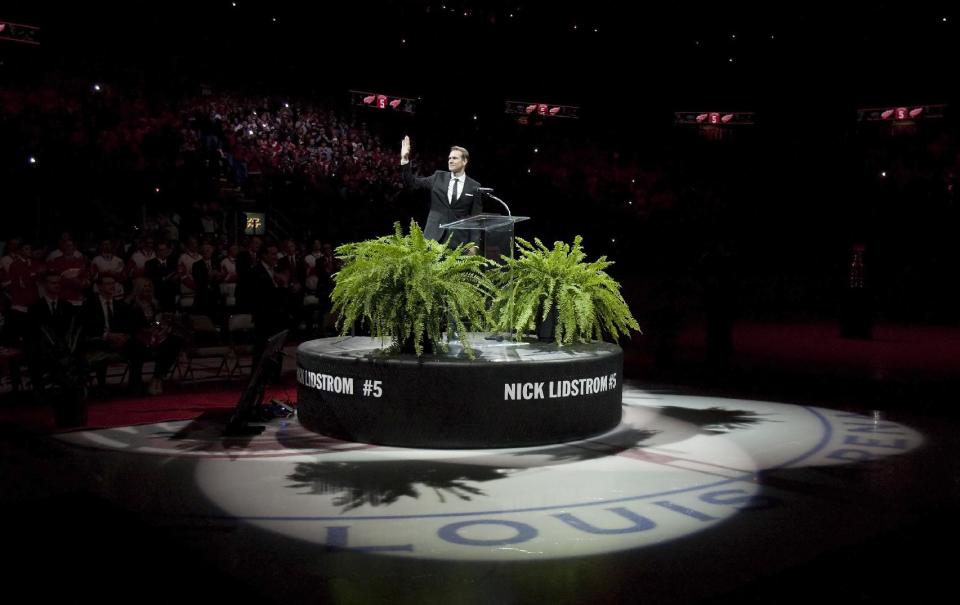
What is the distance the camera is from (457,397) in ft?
16.9

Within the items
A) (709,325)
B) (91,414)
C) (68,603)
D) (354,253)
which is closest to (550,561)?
(68,603)

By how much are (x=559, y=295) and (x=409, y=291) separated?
1.27 metres

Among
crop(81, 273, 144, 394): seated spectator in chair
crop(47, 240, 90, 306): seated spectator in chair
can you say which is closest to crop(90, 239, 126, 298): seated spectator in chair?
crop(47, 240, 90, 306): seated spectator in chair

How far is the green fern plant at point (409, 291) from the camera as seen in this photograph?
Result: 17.4 feet

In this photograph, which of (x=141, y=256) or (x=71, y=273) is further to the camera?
(x=141, y=256)

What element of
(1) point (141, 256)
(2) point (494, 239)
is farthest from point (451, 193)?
(1) point (141, 256)

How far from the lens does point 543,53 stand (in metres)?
22.7

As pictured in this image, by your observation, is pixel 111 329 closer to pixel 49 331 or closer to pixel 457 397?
pixel 49 331

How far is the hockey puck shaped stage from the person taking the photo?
5145 mm

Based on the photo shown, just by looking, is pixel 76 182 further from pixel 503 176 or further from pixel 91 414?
pixel 503 176

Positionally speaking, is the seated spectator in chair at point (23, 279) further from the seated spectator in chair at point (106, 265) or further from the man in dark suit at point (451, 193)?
the man in dark suit at point (451, 193)

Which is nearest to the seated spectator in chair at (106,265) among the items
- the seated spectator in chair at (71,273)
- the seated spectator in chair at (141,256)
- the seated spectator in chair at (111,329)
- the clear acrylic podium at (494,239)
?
the seated spectator in chair at (71,273)

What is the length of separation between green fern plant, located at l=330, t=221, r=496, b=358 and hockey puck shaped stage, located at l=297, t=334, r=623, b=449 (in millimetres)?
196

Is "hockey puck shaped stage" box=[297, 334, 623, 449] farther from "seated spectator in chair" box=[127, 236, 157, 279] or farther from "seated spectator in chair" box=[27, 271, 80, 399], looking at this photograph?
"seated spectator in chair" box=[127, 236, 157, 279]
